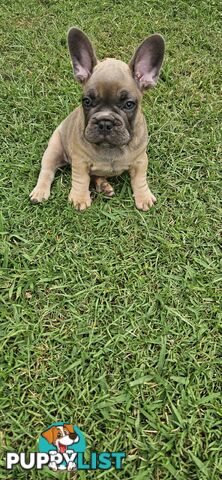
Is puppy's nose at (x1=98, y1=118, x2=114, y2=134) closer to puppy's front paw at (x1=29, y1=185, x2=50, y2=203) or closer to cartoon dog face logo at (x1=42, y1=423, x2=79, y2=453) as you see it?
puppy's front paw at (x1=29, y1=185, x2=50, y2=203)

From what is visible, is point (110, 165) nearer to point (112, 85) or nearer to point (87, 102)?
point (87, 102)

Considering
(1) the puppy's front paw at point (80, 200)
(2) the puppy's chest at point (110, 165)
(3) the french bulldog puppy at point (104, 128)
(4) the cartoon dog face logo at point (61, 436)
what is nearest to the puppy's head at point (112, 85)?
(3) the french bulldog puppy at point (104, 128)

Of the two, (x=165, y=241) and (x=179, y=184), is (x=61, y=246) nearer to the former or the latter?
(x=165, y=241)

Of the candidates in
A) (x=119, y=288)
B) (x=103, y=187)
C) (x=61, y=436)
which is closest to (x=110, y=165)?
(x=103, y=187)

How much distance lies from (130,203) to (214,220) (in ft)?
2.23

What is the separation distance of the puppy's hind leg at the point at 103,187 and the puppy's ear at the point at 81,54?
784mm

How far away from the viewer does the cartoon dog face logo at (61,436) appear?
263cm

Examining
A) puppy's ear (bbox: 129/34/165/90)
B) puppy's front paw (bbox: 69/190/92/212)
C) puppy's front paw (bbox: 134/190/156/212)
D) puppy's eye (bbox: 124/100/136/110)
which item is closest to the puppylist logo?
puppy's front paw (bbox: 69/190/92/212)

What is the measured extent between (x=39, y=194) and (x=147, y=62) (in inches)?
49.8

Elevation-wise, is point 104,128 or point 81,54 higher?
point 81,54

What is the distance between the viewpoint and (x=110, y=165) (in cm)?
343

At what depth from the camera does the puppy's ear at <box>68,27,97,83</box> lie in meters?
3.15

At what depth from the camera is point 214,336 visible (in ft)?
10.2

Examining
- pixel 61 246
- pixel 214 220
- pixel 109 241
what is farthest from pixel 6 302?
pixel 214 220
